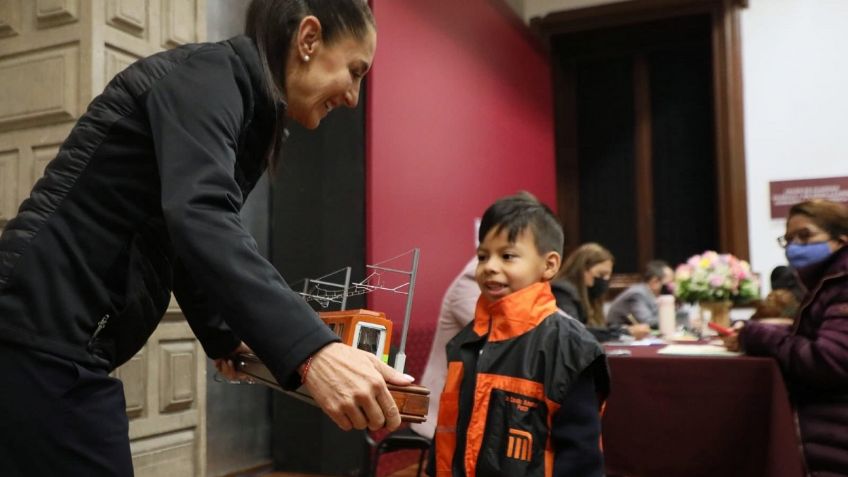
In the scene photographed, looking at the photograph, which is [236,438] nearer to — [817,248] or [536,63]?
[817,248]

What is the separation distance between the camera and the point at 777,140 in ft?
19.2

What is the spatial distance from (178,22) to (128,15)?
20cm

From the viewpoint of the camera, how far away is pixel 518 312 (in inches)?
67.3

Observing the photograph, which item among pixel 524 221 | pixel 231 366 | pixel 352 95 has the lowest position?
pixel 231 366

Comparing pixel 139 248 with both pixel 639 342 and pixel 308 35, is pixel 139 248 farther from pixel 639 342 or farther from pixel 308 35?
pixel 639 342

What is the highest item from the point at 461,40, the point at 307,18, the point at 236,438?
the point at 461,40

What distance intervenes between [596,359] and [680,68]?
5866 mm

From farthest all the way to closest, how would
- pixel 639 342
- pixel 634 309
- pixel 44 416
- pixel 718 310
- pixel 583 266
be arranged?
1. pixel 634 309
2. pixel 583 266
3. pixel 718 310
4. pixel 639 342
5. pixel 44 416

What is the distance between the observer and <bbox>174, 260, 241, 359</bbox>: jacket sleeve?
3.84ft

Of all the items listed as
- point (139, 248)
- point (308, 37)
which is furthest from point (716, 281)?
point (139, 248)

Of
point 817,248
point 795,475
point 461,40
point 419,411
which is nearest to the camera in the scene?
point 419,411

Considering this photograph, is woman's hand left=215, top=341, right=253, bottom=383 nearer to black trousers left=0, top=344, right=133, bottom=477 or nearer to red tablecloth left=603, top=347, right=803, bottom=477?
black trousers left=0, top=344, right=133, bottom=477

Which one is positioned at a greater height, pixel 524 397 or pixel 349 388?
pixel 349 388

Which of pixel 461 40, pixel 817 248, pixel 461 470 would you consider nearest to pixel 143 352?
pixel 461 470
